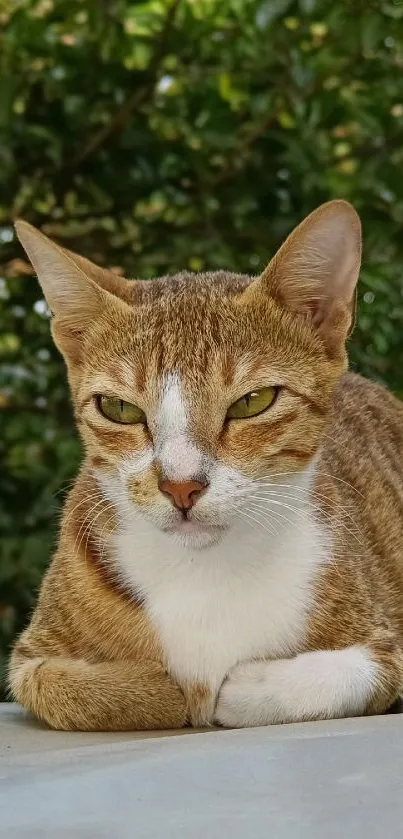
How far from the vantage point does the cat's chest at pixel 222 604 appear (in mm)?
1711

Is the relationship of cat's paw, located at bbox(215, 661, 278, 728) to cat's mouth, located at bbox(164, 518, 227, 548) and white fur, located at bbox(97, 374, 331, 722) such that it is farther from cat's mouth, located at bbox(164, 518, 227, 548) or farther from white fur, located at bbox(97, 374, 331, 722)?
cat's mouth, located at bbox(164, 518, 227, 548)

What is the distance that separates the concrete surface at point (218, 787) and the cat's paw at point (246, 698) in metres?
0.14

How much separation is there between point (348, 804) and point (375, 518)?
1.08 m

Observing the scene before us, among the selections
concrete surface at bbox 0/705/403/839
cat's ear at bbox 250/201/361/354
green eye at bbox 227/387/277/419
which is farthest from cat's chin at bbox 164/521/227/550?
cat's ear at bbox 250/201/361/354

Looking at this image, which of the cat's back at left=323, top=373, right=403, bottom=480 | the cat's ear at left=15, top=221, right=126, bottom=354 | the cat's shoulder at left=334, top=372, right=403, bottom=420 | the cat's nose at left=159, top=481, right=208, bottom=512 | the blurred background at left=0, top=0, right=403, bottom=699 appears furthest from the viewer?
the blurred background at left=0, top=0, right=403, bottom=699

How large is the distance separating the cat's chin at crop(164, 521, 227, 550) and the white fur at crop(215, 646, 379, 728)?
0.65ft

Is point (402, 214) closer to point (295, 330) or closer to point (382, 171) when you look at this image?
point (382, 171)

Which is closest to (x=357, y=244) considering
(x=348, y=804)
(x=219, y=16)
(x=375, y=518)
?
(x=375, y=518)

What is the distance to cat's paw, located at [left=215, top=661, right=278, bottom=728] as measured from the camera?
1647mm

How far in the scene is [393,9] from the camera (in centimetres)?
276

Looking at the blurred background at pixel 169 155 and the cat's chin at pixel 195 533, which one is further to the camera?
the blurred background at pixel 169 155

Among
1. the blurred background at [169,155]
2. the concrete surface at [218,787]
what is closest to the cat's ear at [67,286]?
the concrete surface at [218,787]

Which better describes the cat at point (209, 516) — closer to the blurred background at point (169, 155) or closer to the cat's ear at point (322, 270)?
the cat's ear at point (322, 270)

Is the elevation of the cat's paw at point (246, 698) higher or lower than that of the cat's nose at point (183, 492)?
lower
